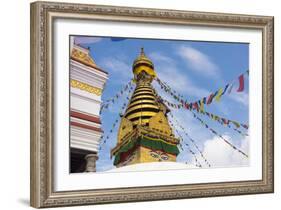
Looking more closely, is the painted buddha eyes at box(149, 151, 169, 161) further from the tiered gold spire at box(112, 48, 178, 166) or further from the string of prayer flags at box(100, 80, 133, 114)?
the string of prayer flags at box(100, 80, 133, 114)

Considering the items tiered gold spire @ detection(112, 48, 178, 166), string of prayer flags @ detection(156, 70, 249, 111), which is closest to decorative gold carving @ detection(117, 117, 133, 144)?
tiered gold spire @ detection(112, 48, 178, 166)

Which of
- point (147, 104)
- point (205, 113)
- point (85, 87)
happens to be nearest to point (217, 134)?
point (205, 113)

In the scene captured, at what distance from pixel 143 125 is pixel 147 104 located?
0.14ft

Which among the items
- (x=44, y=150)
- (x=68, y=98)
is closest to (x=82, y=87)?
(x=68, y=98)

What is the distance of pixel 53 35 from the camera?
4.49ft

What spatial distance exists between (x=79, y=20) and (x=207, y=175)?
417 millimetres

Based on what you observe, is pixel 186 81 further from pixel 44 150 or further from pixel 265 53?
pixel 44 150

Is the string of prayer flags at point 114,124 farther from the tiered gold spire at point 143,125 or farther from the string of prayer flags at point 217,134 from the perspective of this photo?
the string of prayer flags at point 217,134

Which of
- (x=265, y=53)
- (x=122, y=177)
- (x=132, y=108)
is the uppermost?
(x=265, y=53)

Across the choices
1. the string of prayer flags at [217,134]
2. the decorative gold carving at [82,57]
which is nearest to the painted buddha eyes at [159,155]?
the string of prayer flags at [217,134]

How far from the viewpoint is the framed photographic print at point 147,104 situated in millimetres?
1370

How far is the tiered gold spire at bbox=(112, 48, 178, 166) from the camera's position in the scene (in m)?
1.45

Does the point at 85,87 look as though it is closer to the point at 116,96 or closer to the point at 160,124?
the point at 116,96

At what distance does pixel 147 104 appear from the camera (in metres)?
1.48
